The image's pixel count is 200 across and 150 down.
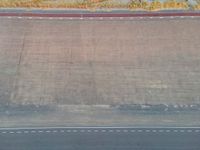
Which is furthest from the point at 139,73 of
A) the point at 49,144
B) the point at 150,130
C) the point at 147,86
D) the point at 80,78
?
the point at 49,144

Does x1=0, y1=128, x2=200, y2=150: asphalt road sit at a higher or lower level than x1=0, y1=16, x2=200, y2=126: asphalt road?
lower

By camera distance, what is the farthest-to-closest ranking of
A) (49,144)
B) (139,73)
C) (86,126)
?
(139,73), (86,126), (49,144)

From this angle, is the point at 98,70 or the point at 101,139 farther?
the point at 98,70

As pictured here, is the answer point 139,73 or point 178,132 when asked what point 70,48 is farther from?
point 178,132

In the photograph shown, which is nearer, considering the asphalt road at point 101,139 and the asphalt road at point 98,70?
the asphalt road at point 101,139

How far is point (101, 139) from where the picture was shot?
28156 mm

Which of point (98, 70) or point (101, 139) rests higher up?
point (98, 70)

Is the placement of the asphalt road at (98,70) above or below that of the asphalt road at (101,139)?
above

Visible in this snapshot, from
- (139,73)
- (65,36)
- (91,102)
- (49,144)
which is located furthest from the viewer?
(65,36)

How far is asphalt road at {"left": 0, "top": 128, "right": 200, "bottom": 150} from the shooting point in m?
27.5

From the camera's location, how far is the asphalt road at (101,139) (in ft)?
90.3

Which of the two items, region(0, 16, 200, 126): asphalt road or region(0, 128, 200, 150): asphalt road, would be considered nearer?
region(0, 128, 200, 150): asphalt road

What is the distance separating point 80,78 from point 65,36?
4.04 meters

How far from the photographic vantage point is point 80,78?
33562 millimetres
